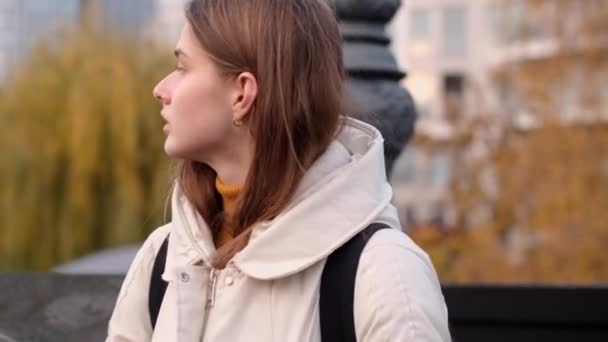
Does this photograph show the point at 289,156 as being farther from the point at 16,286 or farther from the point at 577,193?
the point at 577,193

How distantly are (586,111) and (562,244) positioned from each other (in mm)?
2023

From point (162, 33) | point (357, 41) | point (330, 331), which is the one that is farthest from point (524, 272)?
point (330, 331)

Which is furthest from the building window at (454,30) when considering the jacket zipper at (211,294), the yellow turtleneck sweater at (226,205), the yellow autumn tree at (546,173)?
the jacket zipper at (211,294)

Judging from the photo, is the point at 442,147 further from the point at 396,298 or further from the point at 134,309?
the point at 396,298

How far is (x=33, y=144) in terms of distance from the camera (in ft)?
45.5

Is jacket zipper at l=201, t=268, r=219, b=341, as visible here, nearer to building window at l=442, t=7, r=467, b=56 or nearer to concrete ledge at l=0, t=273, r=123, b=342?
concrete ledge at l=0, t=273, r=123, b=342

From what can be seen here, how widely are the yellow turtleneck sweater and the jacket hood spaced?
0.13 feet

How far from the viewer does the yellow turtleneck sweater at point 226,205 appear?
2.61 meters

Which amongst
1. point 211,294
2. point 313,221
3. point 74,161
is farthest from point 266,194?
point 74,161

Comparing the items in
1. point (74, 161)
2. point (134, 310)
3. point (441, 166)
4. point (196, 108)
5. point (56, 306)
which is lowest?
point (441, 166)

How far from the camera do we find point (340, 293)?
7.85 ft

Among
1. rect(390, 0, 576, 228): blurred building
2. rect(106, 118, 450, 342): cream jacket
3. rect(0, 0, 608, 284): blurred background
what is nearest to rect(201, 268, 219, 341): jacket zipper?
rect(106, 118, 450, 342): cream jacket

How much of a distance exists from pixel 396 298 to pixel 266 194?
0.37 meters

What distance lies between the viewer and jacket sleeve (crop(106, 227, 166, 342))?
2635 mm
